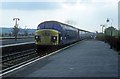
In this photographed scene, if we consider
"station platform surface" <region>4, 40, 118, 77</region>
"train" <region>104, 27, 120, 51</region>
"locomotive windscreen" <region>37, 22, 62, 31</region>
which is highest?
"locomotive windscreen" <region>37, 22, 62, 31</region>

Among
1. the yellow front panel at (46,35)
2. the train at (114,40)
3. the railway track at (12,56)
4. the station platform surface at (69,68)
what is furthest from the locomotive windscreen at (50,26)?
the station platform surface at (69,68)

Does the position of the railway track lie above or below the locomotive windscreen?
below

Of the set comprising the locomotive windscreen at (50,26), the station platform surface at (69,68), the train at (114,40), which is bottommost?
the station platform surface at (69,68)

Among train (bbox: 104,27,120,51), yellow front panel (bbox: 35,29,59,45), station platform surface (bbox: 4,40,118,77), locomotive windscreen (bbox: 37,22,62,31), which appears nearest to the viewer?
station platform surface (bbox: 4,40,118,77)

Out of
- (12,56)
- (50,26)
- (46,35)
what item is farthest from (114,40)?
(12,56)

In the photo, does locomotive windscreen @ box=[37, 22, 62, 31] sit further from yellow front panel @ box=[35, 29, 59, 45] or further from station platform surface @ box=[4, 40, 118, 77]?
station platform surface @ box=[4, 40, 118, 77]

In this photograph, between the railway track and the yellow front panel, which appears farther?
the yellow front panel

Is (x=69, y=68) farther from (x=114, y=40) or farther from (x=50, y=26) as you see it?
(x=114, y=40)

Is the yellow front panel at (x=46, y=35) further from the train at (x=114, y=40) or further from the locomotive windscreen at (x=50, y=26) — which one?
the train at (x=114, y=40)

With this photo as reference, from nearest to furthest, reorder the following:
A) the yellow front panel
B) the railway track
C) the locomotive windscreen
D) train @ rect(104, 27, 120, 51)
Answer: the railway track < the yellow front panel < the locomotive windscreen < train @ rect(104, 27, 120, 51)

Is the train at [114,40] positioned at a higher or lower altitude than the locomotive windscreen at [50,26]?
lower

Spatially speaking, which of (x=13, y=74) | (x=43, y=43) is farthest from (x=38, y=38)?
(x=13, y=74)

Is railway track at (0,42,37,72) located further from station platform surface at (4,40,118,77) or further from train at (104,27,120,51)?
train at (104,27,120,51)

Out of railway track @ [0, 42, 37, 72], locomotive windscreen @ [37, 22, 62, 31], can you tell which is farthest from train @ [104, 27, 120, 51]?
railway track @ [0, 42, 37, 72]
